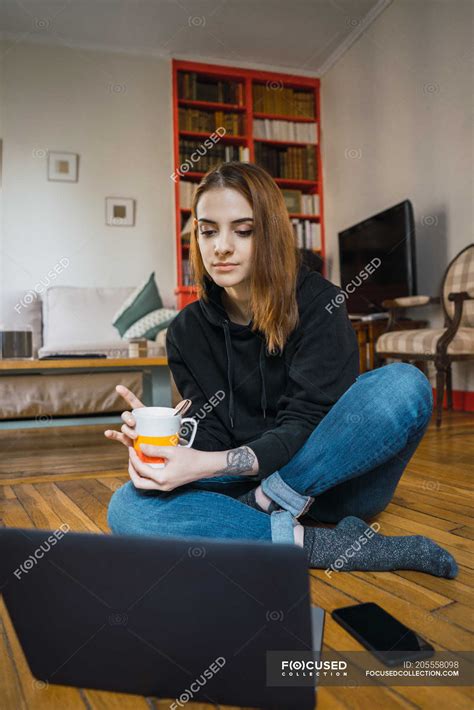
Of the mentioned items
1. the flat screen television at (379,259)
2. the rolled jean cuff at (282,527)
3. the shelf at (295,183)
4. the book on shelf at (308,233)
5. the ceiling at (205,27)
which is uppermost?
the ceiling at (205,27)

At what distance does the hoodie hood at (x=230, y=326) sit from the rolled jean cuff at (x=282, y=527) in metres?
0.21

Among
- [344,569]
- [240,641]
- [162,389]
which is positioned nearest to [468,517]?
[344,569]

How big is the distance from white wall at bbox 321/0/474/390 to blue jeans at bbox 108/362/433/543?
2459 mm

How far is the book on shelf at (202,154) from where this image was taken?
4449 mm

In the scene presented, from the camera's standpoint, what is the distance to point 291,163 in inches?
185

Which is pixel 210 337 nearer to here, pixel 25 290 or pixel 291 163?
pixel 25 290

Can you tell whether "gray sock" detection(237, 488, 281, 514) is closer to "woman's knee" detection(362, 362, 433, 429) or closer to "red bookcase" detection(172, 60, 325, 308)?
"woman's knee" detection(362, 362, 433, 429)

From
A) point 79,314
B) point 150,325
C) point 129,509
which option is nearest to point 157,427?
point 129,509

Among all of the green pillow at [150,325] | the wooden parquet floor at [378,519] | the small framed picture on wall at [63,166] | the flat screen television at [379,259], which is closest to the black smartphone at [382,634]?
the wooden parquet floor at [378,519]

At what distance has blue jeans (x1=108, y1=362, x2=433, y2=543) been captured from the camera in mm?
895

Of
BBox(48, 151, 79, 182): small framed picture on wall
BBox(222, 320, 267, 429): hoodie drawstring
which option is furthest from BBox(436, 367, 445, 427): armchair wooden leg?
BBox(48, 151, 79, 182): small framed picture on wall

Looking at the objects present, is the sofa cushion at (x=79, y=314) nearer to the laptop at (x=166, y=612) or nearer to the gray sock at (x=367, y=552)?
the gray sock at (x=367, y=552)

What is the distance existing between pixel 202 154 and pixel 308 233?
1038 mm

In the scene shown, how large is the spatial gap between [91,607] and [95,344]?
2722 mm
